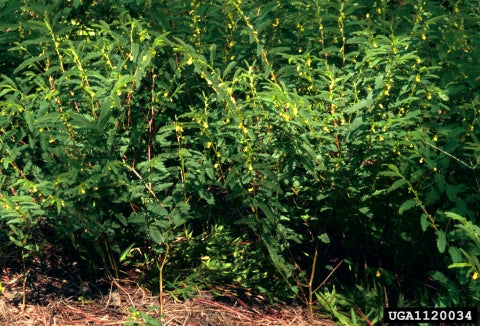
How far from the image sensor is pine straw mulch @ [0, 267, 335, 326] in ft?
12.4

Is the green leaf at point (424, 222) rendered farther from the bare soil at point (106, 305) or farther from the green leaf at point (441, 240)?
the bare soil at point (106, 305)

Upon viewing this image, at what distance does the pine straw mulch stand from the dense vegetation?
96 mm

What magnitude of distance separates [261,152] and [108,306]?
44.2 inches

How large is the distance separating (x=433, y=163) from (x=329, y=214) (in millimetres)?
617

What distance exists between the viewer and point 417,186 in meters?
3.54

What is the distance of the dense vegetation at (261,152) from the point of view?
3.44m

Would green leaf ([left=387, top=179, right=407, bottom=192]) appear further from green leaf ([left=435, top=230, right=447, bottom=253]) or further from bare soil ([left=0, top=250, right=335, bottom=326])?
bare soil ([left=0, top=250, right=335, bottom=326])

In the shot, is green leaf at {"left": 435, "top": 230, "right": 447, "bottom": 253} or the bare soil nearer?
green leaf at {"left": 435, "top": 230, "right": 447, "bottom": 253}

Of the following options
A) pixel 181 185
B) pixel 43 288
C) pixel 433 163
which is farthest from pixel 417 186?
pixel 43 288

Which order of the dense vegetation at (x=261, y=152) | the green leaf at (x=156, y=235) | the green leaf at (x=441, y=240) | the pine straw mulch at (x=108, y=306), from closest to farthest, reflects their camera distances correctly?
the green leaf at (x=441, y=240), the dense vegetation at (x=261, y=152), the green leaf at (x=156, y=235), the pine straw mulch at (x=108, y=306)

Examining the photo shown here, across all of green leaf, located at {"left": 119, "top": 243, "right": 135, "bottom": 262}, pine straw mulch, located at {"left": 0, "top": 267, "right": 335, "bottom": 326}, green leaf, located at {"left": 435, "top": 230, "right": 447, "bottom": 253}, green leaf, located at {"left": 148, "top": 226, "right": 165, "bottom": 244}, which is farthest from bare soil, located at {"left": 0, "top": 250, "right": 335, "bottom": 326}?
green leaf, located at {"left": 435, "top": 230, "right": 447, "bottom": 253}

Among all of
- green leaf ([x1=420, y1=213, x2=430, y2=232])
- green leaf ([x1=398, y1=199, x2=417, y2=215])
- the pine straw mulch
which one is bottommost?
the pine straw mulch

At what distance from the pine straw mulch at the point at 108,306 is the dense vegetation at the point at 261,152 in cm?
10

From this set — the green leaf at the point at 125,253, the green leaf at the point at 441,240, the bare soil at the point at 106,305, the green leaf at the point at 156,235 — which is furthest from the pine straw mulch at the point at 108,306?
the green leaf at the point at 441,240
